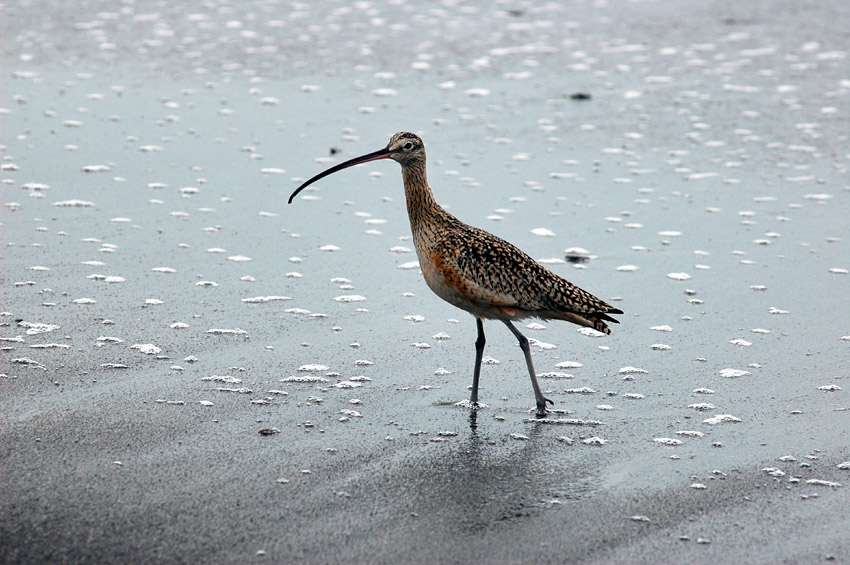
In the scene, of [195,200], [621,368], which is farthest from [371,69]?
[621,368]

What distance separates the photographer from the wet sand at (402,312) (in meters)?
4.21

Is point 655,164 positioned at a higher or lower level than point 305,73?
lower

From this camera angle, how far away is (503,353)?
6109 mm

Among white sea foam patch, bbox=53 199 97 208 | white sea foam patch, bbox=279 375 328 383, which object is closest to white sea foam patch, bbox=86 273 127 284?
white sea foam patch, bbox=53 199 97 208

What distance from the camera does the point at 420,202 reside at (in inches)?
224

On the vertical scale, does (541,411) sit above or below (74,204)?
below

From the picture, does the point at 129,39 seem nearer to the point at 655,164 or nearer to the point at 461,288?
the point at 655,164

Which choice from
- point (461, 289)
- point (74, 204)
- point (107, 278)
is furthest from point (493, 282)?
point (74, 204)

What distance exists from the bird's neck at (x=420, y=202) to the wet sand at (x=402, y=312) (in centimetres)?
77

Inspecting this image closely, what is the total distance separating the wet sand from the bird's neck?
0.77m

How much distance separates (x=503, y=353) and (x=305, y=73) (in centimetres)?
712

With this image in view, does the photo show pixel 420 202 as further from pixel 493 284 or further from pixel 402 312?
pixel 402 312

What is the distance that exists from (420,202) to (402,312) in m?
1.08

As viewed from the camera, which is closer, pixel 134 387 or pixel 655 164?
pixel 134 387
